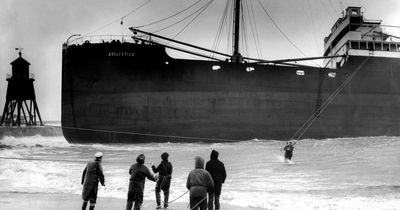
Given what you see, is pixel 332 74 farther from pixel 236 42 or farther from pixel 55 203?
pixel 55 203

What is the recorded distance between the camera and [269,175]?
1448 centimetres

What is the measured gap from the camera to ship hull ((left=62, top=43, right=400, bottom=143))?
26.1 metres

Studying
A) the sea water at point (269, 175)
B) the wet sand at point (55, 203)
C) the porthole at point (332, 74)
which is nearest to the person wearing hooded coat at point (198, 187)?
the wet sand at point (55, 203)

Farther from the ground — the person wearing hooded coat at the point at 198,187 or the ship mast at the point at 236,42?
the ship mast at the point at 236,42

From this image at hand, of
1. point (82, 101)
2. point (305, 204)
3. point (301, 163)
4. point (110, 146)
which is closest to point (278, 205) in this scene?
point (305, 204)

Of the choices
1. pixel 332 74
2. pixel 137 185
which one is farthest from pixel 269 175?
pixel 332 74

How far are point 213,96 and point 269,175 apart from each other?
1277cm

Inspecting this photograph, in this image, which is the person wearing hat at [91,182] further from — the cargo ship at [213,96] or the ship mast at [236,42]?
the ship mast at [236,42]

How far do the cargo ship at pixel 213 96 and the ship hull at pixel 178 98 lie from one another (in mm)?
60

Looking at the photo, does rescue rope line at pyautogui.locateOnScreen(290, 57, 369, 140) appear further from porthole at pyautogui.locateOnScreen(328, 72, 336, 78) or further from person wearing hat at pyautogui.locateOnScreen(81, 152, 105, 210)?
person wearing hat at pyautogui.locateOnScreen(81, 152, 105, 210)

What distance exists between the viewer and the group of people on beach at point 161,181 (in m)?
6.72

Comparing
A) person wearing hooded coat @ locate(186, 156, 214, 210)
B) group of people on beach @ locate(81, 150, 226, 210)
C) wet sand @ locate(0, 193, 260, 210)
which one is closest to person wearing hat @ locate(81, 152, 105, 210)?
group of people on beach @ locate(81, 150, 226, 210)

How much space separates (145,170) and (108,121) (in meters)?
18.9

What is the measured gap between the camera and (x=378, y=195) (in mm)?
10430
